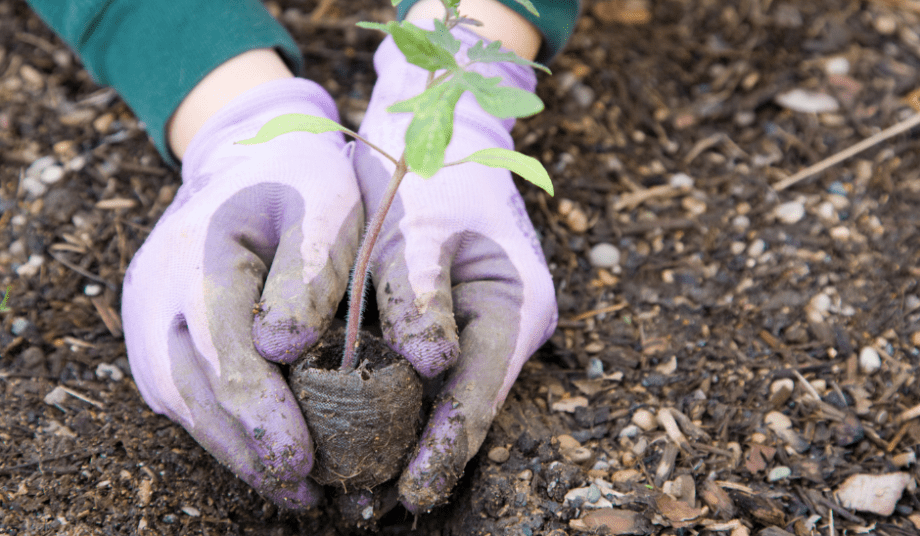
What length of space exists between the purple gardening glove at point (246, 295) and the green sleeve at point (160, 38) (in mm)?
426

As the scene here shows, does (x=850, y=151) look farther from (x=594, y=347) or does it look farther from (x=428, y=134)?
(x=428, y=134)

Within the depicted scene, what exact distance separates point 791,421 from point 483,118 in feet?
3.88

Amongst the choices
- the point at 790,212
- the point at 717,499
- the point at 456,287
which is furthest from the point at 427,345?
the point at 790,212

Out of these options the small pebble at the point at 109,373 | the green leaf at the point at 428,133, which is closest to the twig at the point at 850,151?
the green leaf at the point at 428,133

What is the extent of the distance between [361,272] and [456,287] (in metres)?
0.41

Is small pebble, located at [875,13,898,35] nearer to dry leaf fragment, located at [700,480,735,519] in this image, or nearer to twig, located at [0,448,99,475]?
dry leaf fragment, located at [700,480,735,519]

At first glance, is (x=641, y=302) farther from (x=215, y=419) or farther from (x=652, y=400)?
(x=215, y=419)

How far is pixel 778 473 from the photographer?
1655 millimetres

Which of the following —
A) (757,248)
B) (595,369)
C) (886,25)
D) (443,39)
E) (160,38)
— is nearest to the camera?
(443,39)

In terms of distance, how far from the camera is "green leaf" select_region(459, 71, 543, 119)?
87cm

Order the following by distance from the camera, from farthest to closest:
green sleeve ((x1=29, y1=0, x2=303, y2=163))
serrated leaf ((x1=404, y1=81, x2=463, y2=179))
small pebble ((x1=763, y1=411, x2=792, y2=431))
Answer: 1. green sleeve ((x1=29, y1=0, x2=303, y2=163))
2. small pebble ((x1=763, y1=411, x2=792, y2=431))
3. serrated leaf ((x1=404, y1=81, x2=463, y2=179))

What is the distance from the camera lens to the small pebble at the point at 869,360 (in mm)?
1854

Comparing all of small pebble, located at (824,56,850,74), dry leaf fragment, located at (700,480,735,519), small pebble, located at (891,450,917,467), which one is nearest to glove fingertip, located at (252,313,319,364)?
dry leaf fragment, located at (700,480,735,519)

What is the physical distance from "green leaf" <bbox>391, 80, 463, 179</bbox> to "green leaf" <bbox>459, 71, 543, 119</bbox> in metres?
0.04
